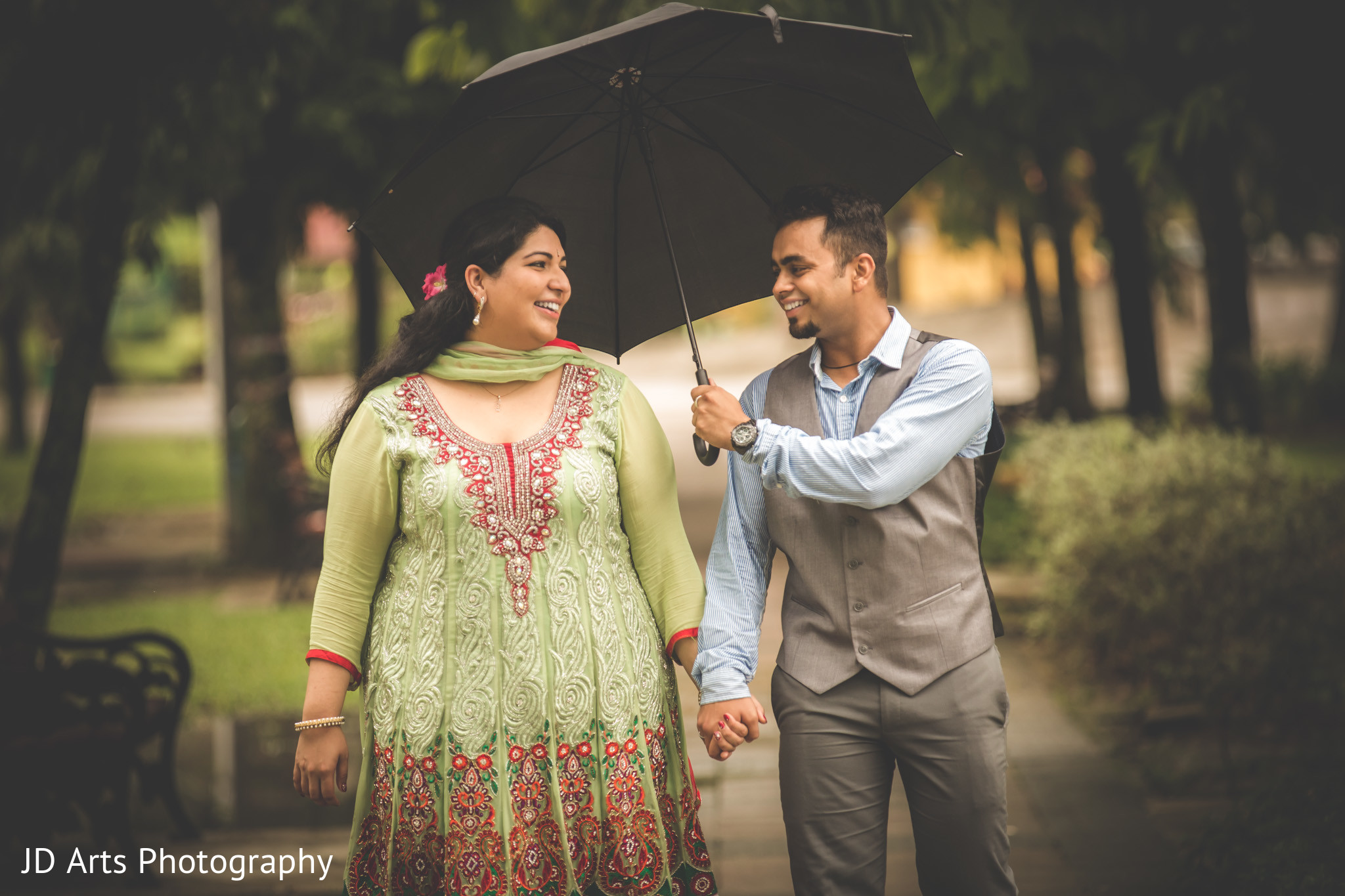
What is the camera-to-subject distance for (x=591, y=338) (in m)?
3.31

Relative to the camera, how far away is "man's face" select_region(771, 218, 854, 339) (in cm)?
280

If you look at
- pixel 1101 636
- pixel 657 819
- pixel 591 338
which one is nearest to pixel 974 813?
pixel 657 819

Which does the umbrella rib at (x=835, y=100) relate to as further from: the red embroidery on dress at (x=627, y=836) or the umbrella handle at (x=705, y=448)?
the red embroidery on dress at (x=627, y=836)

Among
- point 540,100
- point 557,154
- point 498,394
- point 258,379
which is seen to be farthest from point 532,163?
point 258,379

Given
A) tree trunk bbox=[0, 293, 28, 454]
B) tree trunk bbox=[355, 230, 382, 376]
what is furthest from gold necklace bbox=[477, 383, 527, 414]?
tree trunk bbox=[0, 293, 28, 454]

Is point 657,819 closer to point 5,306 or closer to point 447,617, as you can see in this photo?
point 447,617

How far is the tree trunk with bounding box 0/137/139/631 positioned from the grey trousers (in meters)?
3.65

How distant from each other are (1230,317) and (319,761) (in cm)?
819

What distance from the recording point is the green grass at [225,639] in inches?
285

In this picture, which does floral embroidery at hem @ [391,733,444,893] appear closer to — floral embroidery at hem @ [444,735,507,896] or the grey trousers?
floral embroidery at hem @ [444,735,507,896]

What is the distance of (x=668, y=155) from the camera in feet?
10.7

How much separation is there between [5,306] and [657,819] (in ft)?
56.4

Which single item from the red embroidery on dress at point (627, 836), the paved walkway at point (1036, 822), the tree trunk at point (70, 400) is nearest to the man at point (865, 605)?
the red embroidery on dress at point (627, 836)

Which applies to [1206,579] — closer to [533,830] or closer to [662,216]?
[662,216]
